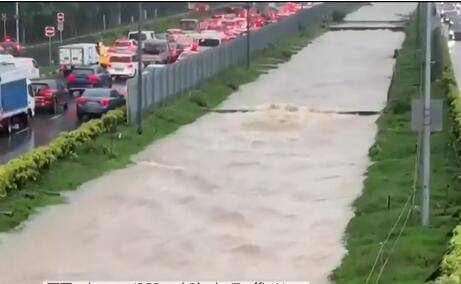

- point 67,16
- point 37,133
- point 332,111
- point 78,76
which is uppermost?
point 67,16

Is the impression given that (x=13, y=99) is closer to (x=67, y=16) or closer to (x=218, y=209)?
(x=218, y=209)

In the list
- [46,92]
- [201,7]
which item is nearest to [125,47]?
[46,92]

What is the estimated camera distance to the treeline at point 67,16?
220ft

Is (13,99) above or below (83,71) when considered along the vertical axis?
above

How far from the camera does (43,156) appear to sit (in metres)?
25.7

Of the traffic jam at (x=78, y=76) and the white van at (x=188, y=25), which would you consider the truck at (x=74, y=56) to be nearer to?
the traffic jam at (x=78, y=76)

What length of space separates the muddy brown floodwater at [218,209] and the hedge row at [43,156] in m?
0.95

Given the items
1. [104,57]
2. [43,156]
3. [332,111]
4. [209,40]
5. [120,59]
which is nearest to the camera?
[43,156]

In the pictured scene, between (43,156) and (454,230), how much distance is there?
11.2 metres

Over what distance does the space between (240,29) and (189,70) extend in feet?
118

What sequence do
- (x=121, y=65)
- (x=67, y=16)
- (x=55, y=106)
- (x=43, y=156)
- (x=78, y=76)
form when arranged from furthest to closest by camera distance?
(x=67, y=16), (x=121, y=65), (x=78, y=76), (x=55, y=106), (x=43, y=156)

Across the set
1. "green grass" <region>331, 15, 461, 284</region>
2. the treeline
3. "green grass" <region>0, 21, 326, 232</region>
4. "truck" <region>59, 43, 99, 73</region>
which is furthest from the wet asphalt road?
the treeline

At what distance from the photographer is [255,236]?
2136 centimetres

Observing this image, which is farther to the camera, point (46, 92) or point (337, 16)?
point (337, 16)
